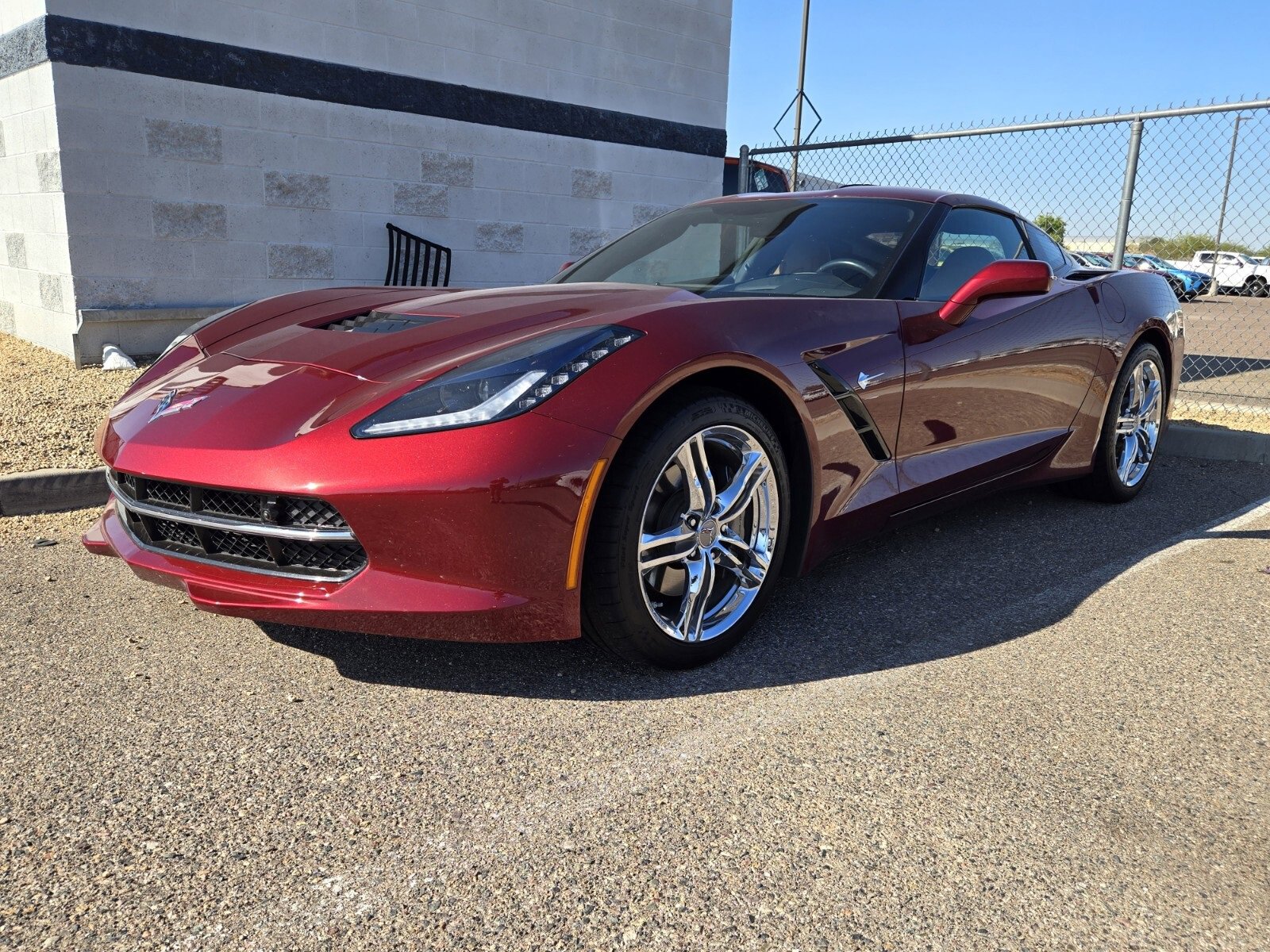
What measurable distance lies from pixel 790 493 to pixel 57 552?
8.81ft

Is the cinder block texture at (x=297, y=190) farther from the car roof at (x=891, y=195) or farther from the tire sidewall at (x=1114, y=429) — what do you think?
the tire sidewall at (x=1114, y=429)

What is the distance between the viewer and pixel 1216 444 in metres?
5.81

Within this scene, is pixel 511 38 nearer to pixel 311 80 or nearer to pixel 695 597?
pixel 311 80

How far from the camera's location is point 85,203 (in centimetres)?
655

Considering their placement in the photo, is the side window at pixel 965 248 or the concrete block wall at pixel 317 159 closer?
the side window at pixel 965 248

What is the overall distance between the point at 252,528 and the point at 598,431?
33.0 inches

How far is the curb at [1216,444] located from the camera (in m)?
5.71

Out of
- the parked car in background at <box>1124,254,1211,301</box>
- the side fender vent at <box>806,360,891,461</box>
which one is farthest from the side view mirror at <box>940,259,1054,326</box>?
the parked car in background at <box>1124,254,1211,301</box>

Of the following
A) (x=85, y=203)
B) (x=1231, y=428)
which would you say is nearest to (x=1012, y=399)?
(x=1231, y=428)

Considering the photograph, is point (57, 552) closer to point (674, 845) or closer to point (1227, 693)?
point (674, 845)

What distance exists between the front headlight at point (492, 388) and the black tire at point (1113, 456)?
2.92m

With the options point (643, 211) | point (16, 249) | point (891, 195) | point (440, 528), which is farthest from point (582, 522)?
point (643, 211)

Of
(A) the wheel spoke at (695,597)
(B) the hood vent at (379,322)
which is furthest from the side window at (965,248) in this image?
(B) the hood vent at (379,322)

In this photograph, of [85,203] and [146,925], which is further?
[85,203]
